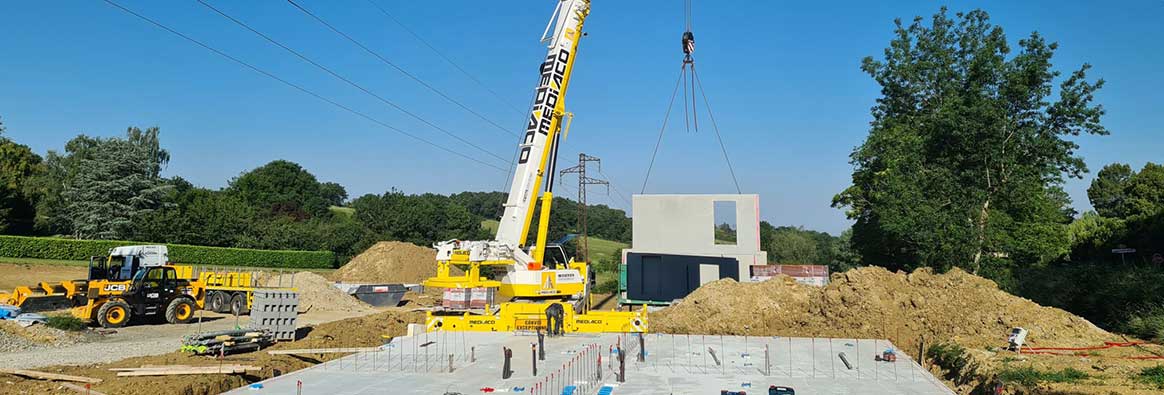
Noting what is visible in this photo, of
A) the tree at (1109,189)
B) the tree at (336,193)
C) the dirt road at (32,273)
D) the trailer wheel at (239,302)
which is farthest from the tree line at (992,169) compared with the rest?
the tree at (336,193)

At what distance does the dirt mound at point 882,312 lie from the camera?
1819 cm

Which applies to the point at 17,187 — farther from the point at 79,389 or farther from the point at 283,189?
the point at 79,389

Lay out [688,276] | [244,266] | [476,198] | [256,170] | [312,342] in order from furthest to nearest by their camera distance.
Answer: [476,198]
[256,170]
[244,266]
[688,276]
[312,342]

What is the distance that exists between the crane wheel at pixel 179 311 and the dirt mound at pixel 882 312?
1631 centimetres

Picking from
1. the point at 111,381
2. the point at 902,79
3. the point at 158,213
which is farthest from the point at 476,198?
the point at 111,381

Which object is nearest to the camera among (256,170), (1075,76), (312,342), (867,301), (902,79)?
(312,342)

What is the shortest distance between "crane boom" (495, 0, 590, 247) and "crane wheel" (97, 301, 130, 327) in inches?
491

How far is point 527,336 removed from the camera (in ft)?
61.3

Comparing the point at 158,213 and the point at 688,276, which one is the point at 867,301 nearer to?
the point at 688,276

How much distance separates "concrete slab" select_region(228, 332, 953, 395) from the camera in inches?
467

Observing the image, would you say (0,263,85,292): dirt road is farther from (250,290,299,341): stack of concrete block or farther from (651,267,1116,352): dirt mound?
(651,267,1116,352): dirt mound

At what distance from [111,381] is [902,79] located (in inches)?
1548

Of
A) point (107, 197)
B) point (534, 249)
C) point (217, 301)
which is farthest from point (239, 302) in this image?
point (107, 197)

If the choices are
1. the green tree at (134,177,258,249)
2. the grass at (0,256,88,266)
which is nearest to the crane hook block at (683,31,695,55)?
the grass at (0,256,88,266)
